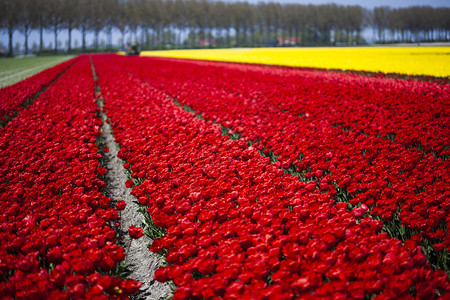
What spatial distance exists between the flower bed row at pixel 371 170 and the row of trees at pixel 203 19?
8044cm

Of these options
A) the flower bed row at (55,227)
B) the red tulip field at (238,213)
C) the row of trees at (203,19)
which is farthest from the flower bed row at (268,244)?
the row of trees at (203,19)

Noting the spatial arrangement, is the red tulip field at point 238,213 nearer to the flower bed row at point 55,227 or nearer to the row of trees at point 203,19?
the flower bed row at point 55,227

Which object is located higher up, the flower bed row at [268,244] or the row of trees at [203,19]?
the row of trees at [203,19]

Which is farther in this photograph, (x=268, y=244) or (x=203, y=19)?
(x=203, y=19)

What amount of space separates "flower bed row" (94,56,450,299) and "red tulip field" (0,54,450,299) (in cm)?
1

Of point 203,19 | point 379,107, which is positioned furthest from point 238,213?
point 203,19

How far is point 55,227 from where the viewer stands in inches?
114

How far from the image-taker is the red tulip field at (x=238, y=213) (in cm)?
218

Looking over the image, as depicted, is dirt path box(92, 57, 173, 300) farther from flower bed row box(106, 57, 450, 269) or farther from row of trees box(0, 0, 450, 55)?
row of trees box(0, 0, 450, 55)

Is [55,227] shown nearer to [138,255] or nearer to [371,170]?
[138,255]

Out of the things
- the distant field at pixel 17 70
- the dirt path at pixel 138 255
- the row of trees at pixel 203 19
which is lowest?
the dirt path at pixel 138 255

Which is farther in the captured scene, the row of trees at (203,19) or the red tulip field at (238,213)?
the row of trees at (203,19)

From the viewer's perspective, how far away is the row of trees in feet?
261

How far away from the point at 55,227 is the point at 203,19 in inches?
3869
